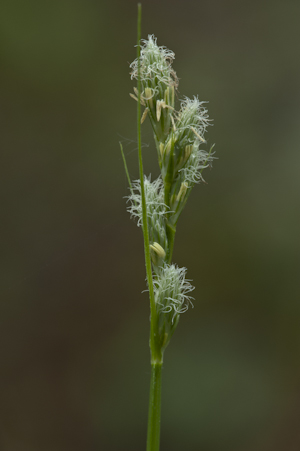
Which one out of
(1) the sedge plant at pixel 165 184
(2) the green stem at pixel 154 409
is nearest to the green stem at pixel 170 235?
(1) the sedge plant at pixel 165 184

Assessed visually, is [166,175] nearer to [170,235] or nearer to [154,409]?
[170,235]

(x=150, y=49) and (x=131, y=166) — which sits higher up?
(x=131, y=166)

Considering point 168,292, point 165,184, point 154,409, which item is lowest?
point 154,409

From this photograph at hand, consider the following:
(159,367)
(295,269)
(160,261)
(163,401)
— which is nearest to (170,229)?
(160,261)

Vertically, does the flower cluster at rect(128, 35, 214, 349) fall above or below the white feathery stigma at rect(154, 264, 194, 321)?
above

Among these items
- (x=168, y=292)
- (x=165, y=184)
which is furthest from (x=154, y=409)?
(x=165, y=184)

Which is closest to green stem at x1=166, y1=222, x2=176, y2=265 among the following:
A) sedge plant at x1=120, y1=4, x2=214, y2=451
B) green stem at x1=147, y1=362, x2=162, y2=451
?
sedge plant at x1=120, y1=4, x2=214, y2=451

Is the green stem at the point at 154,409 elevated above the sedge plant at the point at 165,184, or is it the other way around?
the sedge plant at the point at 165,184

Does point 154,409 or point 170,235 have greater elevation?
Answer: point 170,235

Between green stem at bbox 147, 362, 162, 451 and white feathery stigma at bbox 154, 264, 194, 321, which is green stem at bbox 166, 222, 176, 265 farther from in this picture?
green stem at bbox 147, 362, 162, 451

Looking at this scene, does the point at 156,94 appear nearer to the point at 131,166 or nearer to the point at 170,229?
the point at 170,229

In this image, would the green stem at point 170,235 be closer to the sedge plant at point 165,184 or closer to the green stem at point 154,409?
the sedge plant at point 165,184
